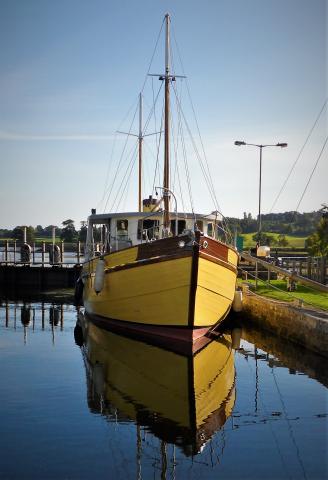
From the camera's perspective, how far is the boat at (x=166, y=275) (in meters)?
13.2

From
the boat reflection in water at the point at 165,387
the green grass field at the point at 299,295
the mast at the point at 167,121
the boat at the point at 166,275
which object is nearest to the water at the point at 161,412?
the boat reflection in water at the point at 165,387

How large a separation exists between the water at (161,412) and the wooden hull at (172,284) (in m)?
0.83

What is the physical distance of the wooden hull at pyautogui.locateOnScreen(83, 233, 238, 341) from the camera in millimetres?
13203

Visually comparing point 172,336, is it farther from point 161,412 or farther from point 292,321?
point 161,412

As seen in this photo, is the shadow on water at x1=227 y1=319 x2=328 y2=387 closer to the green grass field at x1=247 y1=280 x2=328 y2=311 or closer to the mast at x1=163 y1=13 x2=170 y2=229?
the green grass field at x1=247 y1=280 x2=328 y2=311

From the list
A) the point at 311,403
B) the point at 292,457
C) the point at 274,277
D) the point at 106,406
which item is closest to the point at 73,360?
the point at 106,406

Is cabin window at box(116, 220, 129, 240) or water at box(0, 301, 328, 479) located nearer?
water at box(0, 301, 328, 479)

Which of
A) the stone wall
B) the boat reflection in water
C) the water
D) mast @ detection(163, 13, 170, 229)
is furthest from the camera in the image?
mast @ detection(163, 13, 170, 229)

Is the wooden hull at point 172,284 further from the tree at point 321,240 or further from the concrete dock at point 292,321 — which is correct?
the tree at point 321,240

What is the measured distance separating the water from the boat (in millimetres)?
821

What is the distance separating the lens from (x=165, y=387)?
35.4 ft

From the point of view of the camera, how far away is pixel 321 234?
4153cm

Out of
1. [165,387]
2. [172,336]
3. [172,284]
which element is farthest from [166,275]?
[165,387]

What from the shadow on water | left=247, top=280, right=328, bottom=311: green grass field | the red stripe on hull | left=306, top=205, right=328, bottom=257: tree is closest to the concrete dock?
the shadow on water
